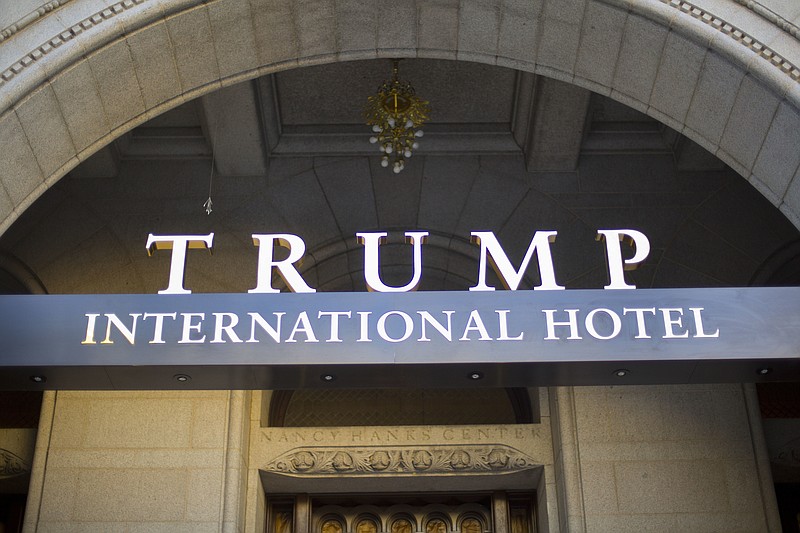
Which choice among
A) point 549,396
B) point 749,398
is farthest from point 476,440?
point 749,398

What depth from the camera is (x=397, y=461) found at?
10797mm

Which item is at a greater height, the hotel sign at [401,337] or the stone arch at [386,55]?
the stone arch at [386,55]

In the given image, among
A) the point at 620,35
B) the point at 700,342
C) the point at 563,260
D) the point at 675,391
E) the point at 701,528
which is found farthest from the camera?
the point at 563,260

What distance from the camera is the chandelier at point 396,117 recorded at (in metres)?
11.3

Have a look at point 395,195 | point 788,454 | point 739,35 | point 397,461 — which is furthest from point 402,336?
point 788,454

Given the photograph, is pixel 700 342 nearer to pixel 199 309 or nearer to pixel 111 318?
pixel 199 309

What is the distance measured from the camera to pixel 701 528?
33.1ft

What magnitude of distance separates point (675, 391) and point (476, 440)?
2.02 m

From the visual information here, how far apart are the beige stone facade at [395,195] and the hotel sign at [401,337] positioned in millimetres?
610

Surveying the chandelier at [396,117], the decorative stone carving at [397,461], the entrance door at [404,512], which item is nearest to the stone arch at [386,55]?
the chandelier at [396,117]

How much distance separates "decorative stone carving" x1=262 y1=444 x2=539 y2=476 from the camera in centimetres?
1077

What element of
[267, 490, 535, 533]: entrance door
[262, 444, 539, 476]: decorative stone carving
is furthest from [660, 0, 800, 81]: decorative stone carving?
[267, 490, 535, 533]: entrance door

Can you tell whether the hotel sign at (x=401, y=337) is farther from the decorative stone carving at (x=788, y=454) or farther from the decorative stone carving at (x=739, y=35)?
the decorative stone carving at (x=788, y=454)

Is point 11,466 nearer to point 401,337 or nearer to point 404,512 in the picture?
point 404,512
